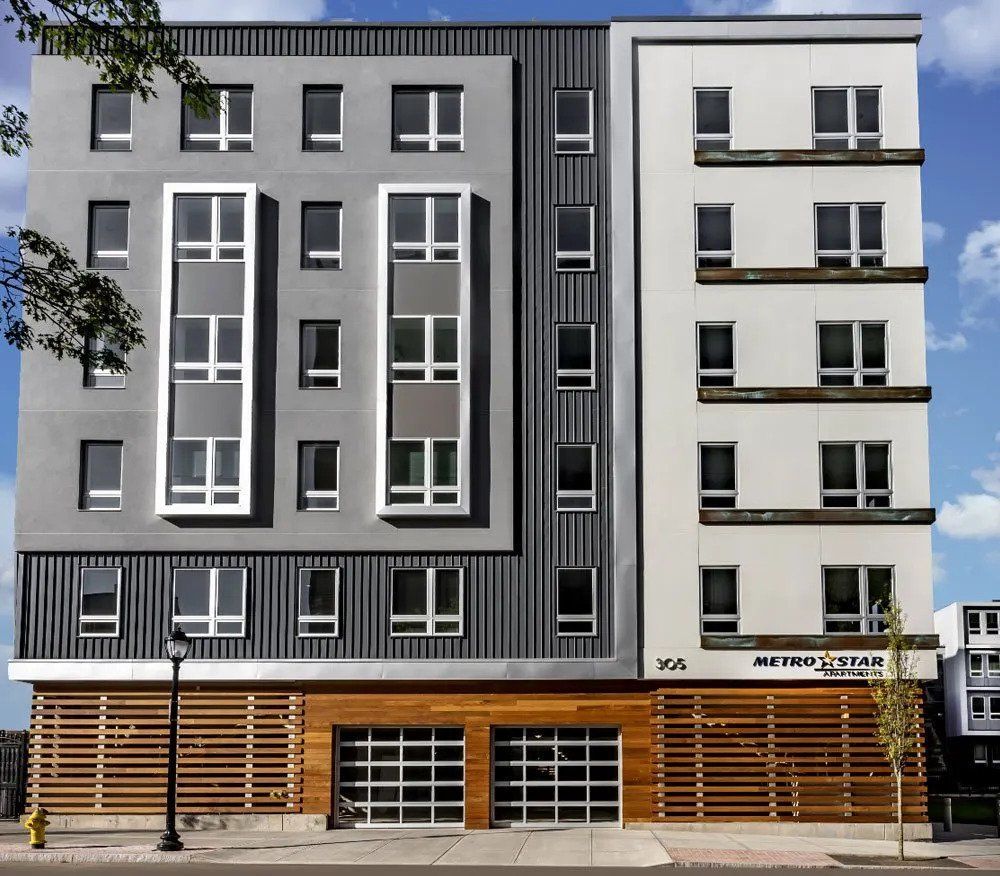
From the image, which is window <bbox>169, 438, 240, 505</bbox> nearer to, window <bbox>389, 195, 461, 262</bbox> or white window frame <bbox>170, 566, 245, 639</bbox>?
white window frame <bbox>170, 566, 245, 639</bbox>

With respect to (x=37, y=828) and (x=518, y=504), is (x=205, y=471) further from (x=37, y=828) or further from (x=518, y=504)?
(x=37, y=828)

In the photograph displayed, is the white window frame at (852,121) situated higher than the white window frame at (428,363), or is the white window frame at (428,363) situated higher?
the white window frame at (852,121)

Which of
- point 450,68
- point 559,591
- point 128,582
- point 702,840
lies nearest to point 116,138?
point 450,68

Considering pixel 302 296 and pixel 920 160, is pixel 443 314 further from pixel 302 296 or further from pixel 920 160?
pixel 920 160

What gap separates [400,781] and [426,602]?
14.3 feet

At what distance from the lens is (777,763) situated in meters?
32.2

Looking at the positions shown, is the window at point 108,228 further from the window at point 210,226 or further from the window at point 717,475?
the window at point 717,475

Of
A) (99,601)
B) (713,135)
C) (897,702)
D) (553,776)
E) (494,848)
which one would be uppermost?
(713,135)

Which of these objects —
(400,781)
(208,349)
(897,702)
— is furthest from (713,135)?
(400,781)

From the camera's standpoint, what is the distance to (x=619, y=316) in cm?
3384

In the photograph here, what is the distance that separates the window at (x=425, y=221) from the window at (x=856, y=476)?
1062 cm

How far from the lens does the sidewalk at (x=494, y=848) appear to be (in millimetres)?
26391

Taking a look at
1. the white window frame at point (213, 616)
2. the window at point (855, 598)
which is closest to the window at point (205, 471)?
the white window frame at point (213, 616)

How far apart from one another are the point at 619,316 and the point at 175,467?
Answer: 11514 mm
